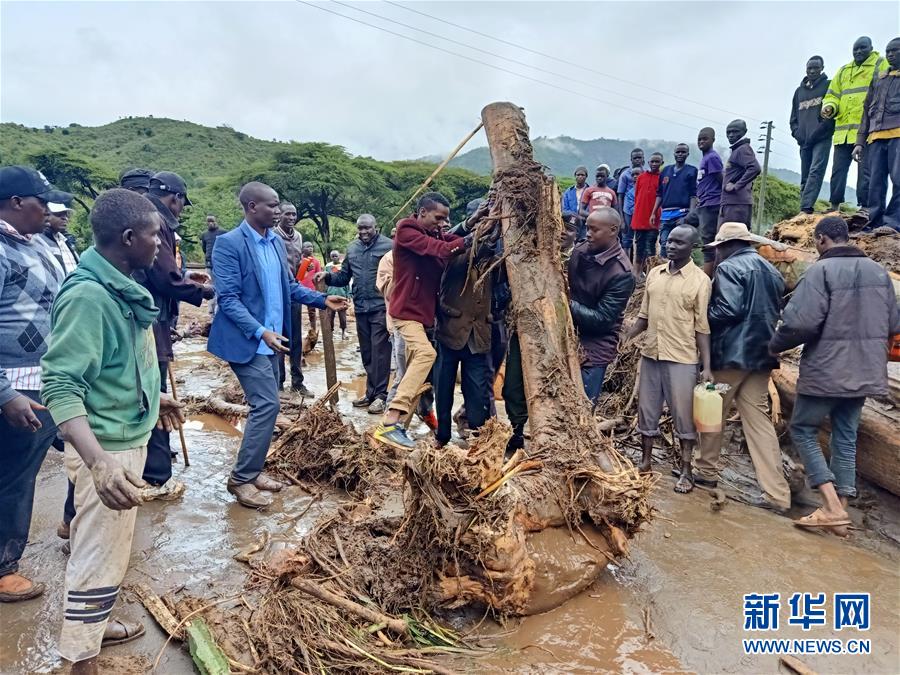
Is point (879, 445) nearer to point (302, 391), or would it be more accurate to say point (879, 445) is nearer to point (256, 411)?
point (256, 411)

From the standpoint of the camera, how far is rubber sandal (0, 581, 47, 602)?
2.92m

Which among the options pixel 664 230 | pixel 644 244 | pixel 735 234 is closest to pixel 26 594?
pixel 735 234

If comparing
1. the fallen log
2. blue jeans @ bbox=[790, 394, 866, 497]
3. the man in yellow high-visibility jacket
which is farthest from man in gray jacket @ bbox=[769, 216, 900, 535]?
the man in yellow high-visibility jacket

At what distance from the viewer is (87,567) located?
230cm

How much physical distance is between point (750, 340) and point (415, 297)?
267 centimetres

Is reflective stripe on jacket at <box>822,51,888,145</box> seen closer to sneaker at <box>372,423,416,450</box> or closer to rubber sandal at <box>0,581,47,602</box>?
sneaker at <box>372,423,416,450</box>

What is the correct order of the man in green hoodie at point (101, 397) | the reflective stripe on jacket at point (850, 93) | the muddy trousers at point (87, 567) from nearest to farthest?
the man in green hoodie at point (101, 397), the muddy trousers at point (87, 567), the reflective stripe on jacket at point (850, 93)

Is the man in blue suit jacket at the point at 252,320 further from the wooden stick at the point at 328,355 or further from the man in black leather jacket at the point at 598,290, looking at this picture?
the man in black leather jacket at the point at 598,290

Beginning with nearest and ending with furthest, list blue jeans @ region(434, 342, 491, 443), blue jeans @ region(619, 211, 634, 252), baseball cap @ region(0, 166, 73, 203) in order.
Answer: baseball cap @ region(0, 166, 73, 203), blue jeans @ region(434, 342, 491, 443), blue jeans @ region(619, 211, 634, 252)

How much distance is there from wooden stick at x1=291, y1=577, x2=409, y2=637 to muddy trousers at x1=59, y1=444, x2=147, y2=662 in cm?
83

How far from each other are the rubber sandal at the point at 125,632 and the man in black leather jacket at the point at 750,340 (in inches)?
170

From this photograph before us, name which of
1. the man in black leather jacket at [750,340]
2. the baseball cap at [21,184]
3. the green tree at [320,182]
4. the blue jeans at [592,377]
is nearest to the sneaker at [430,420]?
the blue jeans at [592,377]

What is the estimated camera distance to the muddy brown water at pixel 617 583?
266cm

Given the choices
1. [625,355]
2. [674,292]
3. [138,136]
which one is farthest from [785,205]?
[138,136]
